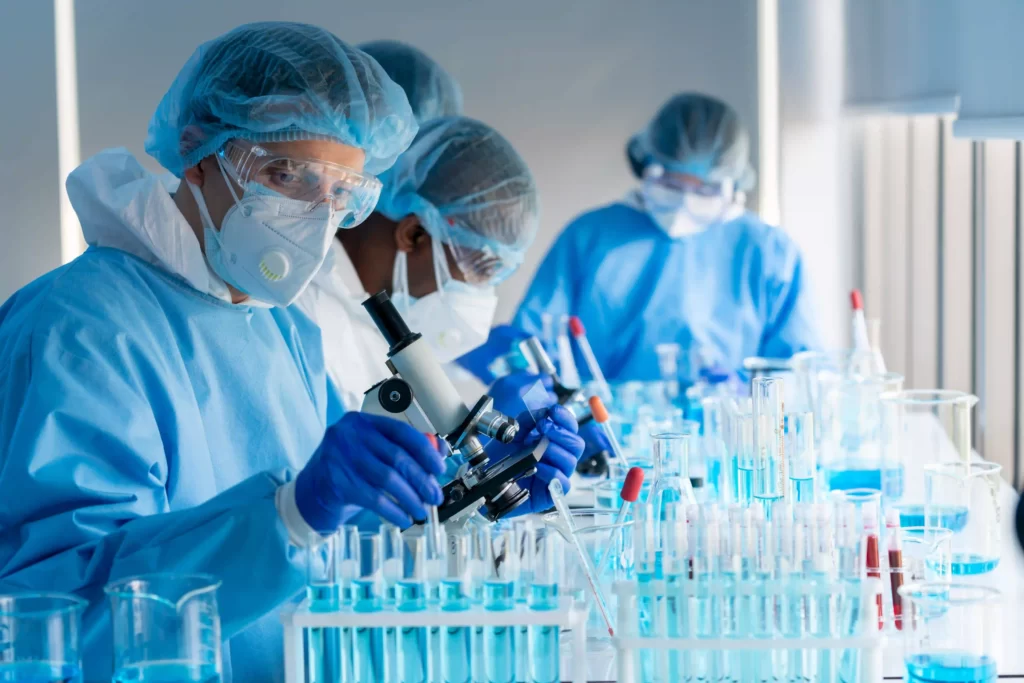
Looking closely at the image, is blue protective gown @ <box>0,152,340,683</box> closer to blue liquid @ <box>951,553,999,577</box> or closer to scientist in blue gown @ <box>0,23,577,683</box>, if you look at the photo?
scientist in blue gown @ <box>0,23,577,683</box>

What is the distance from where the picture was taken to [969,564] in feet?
6.20

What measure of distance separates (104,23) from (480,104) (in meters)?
1.77

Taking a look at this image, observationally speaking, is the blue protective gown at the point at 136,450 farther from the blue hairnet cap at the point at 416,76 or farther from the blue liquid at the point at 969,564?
the blue hairnet cap at the point at 416,76

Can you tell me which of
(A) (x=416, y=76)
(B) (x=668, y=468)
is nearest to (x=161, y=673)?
(B) (x=668, y=468)

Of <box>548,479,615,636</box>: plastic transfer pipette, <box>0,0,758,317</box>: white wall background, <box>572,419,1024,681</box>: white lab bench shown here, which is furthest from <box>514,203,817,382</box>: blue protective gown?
<box>548,479,615,636</box>: plastic transfer pipette

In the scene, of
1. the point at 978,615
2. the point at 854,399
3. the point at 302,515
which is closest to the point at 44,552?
the point at 302,515

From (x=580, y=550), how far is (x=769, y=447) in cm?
41

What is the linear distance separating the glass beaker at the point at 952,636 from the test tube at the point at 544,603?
15.8 inches

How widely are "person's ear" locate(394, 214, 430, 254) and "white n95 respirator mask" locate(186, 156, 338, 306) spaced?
702 millimetres

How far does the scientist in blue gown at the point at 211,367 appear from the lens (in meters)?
1.39

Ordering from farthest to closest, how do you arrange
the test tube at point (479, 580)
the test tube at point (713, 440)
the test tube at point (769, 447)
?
the test tube at point (713, 440)
the test tube at point (769, 447)
the test tube at point (479, 580)

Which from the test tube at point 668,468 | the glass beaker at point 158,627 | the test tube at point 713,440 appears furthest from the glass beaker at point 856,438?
the glass beaker at point 158,627

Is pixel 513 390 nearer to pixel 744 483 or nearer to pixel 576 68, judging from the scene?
pixel 744 483

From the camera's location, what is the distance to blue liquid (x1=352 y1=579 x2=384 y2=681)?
130 cm
